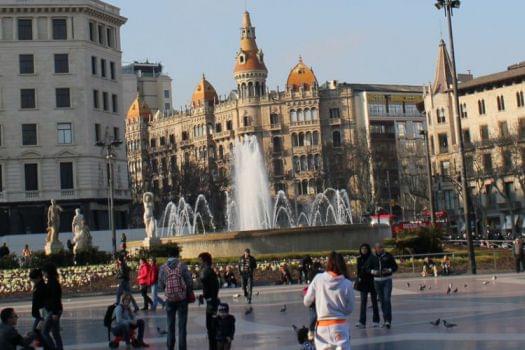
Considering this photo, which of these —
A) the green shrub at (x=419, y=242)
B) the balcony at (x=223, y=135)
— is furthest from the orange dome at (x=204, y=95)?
the green shrub at (x=419, y=242)

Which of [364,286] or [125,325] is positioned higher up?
[364,286]

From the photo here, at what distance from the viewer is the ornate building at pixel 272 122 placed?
13412cm

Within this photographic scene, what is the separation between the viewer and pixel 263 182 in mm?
56594

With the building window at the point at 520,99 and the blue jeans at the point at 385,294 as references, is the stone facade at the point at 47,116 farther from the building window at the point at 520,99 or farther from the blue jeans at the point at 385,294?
the blue jeans at the point at 385,294

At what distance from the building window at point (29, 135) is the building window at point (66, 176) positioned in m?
2.80

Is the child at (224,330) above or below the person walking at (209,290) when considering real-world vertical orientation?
below

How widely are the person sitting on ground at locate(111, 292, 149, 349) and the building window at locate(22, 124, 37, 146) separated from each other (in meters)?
57.5

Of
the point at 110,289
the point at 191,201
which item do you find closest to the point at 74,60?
the point at 191,201

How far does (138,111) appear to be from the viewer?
156 metres

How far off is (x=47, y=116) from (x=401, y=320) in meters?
57.4

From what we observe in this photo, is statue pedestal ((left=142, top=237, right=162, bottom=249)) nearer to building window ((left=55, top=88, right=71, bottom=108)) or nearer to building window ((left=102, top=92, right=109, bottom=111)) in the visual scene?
building window ((left=55, top=88, right=71, bottom=108))

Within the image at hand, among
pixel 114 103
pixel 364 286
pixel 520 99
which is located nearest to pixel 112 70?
pixel 114 103

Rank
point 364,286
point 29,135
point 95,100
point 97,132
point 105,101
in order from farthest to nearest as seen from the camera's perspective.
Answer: point 105,101 → point 95,100 → point 97,132 → point 29,135 → point 364,286

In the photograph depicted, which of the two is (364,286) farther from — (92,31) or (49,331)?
(92,31)
